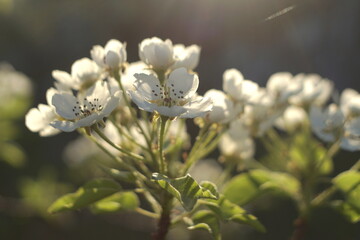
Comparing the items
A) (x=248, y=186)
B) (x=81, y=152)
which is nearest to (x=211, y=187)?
(x=248, y=186)

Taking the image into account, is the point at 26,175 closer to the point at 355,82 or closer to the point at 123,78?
the point at 123,78

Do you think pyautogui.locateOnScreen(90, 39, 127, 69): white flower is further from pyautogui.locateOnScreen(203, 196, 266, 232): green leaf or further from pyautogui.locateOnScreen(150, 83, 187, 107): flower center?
pyautogui.locateOnScreen(203, 196, 266, 232): green leaf

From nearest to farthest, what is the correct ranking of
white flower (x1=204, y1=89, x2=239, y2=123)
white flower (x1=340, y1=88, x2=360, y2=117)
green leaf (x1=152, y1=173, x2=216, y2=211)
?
green leaf (x1=152, y1=173, x2=216, y2=211) → white flower (x1=204, y1=89, x2=239, y2=123) → white flower (x1=340, y1=88, x2=360, y2=117)

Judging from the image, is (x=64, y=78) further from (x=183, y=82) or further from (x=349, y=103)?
(x=349, y=103)

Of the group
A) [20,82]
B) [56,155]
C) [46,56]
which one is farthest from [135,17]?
[20,82]

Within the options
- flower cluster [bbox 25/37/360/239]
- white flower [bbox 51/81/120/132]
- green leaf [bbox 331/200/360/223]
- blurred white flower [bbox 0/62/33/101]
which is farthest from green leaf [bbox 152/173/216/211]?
blurred white flower [bbox 0/62/33/101]

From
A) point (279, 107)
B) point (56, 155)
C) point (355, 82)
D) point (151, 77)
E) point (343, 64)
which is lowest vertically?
point (151, 77)
